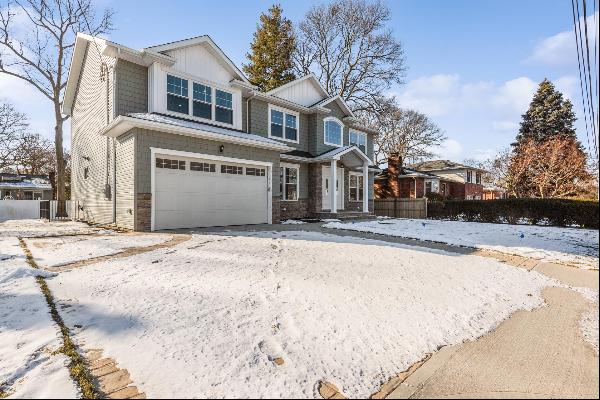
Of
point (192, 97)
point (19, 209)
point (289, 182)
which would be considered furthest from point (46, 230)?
point (19, 209)

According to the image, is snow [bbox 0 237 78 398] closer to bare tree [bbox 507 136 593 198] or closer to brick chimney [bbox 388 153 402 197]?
bare tree [bbox 507 136 593 198]

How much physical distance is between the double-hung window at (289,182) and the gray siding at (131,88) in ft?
22.0

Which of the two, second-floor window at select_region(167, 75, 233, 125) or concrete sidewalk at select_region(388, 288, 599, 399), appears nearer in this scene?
concrete sidewalk at select_region(388, 288, 599, 399)

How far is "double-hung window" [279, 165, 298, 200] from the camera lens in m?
15.6

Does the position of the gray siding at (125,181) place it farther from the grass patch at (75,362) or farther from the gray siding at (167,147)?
the grass patch at (75,362)

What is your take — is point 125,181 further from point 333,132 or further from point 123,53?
point 333,132

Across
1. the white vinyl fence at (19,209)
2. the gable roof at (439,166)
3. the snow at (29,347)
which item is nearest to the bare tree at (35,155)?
the white vinyl fence at (19,209)

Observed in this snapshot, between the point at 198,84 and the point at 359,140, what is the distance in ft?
36.8

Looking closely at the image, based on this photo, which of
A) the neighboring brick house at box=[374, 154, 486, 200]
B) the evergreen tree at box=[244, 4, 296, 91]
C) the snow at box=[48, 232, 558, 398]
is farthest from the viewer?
the evergreen tree at box=[244, 4, 296, 91]

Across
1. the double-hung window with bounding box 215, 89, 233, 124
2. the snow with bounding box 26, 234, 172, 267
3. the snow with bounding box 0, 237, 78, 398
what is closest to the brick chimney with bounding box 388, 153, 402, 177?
the double-hung window with bounding box 215, 89, 233, 124

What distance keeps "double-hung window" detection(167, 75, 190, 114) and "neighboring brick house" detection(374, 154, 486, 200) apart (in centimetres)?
1811

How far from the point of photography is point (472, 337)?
3043 millimetres

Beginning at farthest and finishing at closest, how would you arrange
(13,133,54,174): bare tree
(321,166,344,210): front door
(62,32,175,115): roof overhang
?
(13,133,54,174): bare tree
(321,166,344,210): front door
(62,32,175,115): roof overhang

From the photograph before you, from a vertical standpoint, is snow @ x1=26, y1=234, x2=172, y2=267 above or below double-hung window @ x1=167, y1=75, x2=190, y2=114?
below
